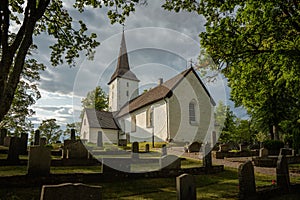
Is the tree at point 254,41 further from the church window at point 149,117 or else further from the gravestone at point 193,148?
the church window at point 149,117

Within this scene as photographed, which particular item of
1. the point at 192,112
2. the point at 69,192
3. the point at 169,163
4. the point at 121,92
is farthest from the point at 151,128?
the point at 69,192

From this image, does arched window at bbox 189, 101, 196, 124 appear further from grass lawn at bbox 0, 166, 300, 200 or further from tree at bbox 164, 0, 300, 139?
grass lawn at bbox 0, 166, 300, 200

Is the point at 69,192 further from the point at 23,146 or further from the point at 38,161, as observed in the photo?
the point at 23,146

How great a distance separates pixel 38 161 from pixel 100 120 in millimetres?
31224

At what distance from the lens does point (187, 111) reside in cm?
2936

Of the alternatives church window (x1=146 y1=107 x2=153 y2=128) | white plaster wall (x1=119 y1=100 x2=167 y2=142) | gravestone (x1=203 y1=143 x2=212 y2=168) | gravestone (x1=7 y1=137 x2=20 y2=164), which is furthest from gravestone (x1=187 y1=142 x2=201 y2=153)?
gravestone (x1=7 y1=137 x2=20 y2=164)

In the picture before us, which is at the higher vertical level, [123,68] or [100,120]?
[123,68]

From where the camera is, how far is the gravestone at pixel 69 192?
2.64 metres

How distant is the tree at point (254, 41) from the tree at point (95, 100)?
35.5m

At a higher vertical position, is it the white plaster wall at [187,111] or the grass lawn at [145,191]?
the white plaster wall at [187,111]

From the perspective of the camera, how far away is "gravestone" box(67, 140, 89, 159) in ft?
34.4

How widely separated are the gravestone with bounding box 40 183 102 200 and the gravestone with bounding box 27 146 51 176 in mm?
4738

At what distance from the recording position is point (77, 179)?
22.7ft

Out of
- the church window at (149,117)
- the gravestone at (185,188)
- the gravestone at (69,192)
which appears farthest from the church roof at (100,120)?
the gravestone at (69,192)
